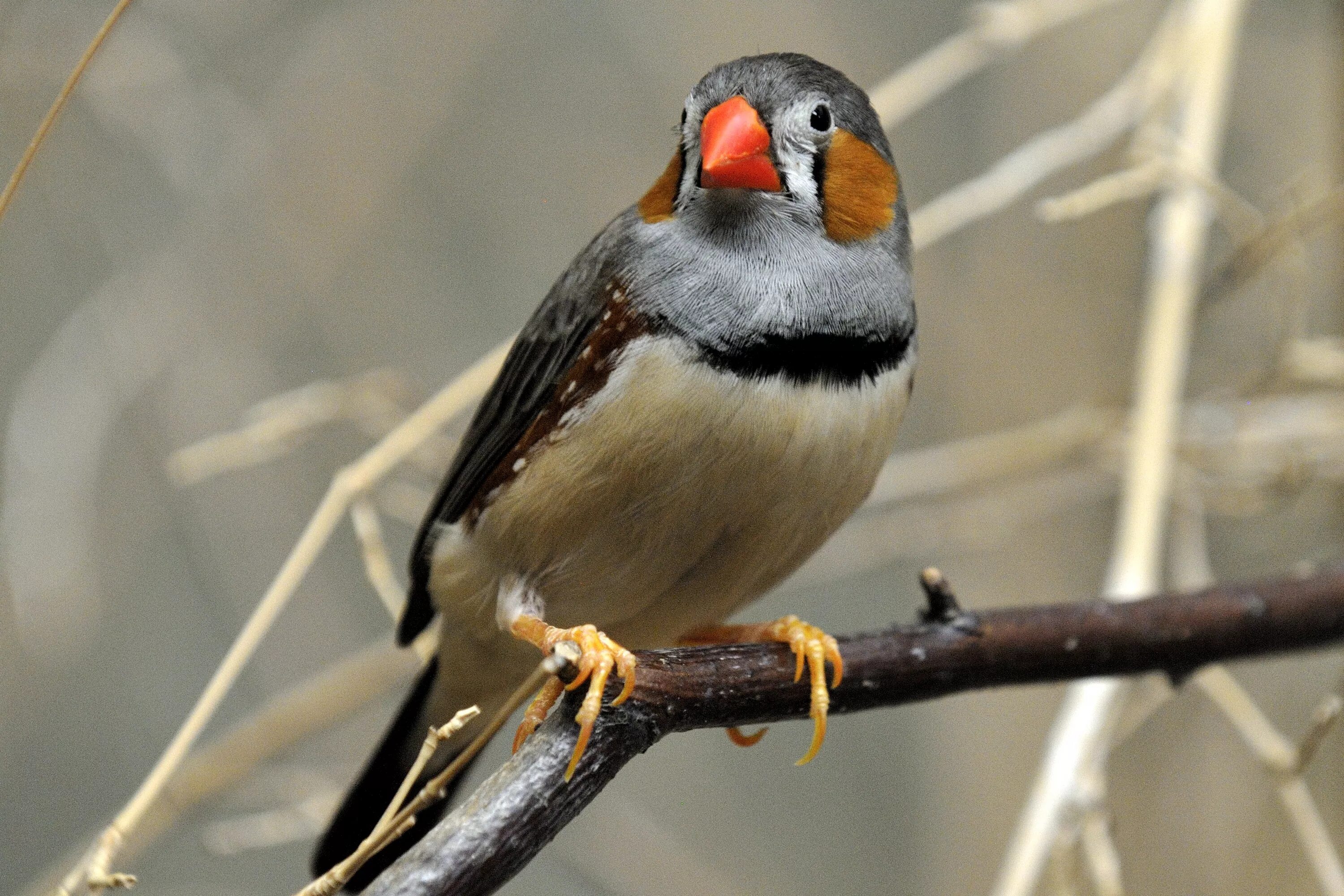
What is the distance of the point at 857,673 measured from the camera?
1.83m

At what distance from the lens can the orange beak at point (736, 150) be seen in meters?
1.66

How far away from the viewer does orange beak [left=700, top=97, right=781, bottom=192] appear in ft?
5.46

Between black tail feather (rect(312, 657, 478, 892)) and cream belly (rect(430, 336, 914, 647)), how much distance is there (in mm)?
415

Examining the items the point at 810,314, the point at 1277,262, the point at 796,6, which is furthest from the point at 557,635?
the point at 796,6

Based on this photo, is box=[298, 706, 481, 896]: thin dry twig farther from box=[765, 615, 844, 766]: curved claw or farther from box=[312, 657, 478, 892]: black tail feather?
box=[312, 657, 478, 892]: black tail feather

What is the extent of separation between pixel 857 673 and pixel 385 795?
2.85ft

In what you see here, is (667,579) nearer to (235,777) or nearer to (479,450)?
(479,450)

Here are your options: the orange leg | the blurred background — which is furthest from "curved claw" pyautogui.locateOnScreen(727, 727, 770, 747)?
the blurred background

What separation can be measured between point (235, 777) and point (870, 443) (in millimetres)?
1591

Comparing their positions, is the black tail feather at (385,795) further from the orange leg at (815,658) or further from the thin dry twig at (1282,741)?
the thin dry twig at (1282,741)

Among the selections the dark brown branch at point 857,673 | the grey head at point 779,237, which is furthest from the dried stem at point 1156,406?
the grey head at point 779,237

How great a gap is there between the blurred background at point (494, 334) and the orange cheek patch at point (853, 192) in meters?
1.37

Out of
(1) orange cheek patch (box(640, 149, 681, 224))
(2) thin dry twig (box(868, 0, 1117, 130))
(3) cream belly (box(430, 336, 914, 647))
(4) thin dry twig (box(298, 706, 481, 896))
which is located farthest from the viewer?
(2) thin dry twig (box(868, 0, 1117, 130))

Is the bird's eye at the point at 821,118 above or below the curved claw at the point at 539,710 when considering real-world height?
above
